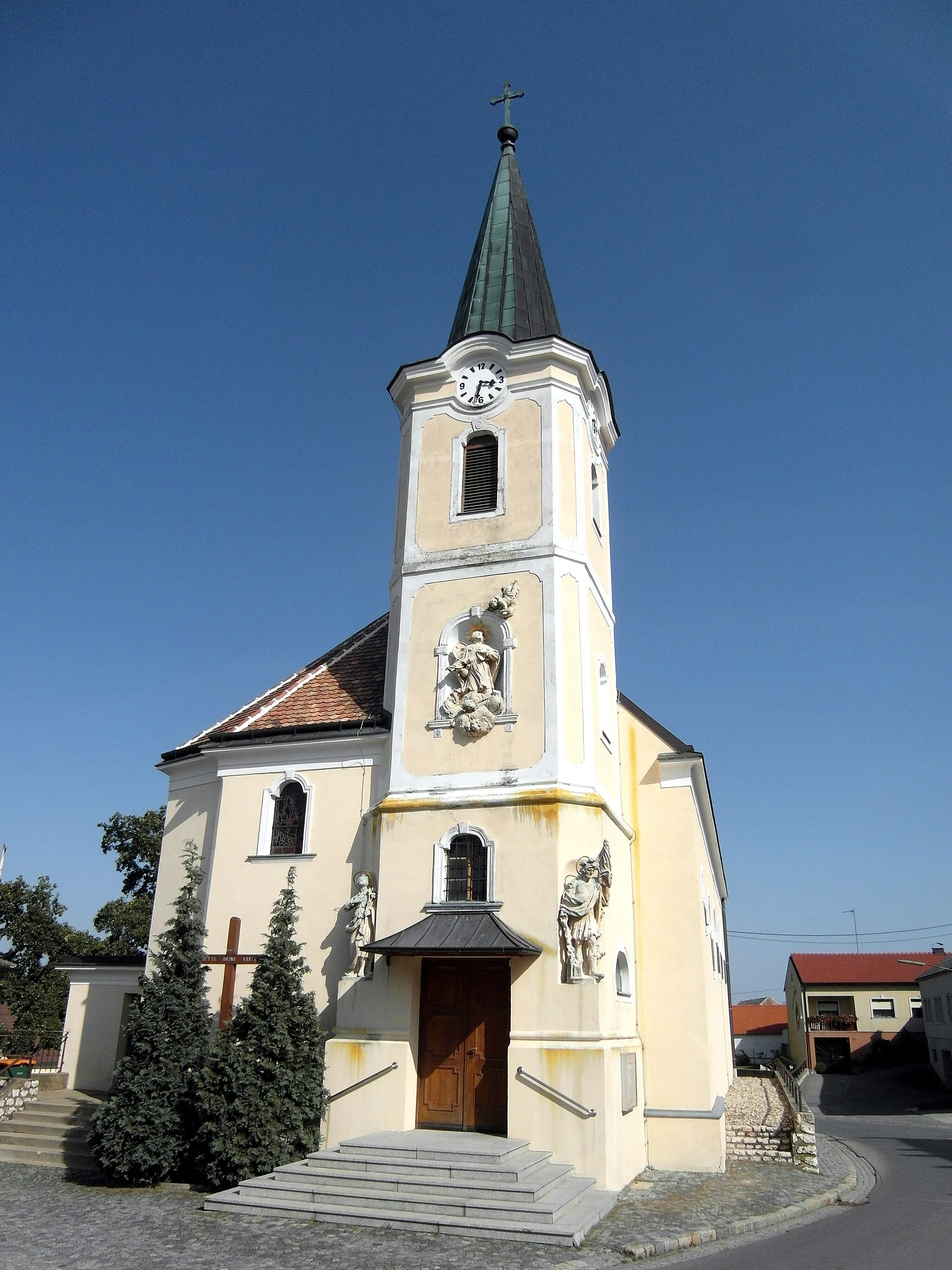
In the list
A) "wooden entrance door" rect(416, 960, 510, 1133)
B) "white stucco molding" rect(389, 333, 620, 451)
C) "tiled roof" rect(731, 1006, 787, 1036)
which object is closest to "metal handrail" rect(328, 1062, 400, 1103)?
"wooden entrance door" rect(416, 960, 510, 1133)

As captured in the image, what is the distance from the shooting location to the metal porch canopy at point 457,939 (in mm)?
13727

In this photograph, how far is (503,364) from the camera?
19.3 meters

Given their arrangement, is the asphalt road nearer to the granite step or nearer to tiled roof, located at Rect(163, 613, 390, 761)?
the granite step

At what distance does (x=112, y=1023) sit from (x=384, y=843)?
28.6 ft

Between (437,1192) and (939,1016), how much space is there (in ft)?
152

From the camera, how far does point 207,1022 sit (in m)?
14.5

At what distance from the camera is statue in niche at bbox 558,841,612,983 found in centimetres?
1405

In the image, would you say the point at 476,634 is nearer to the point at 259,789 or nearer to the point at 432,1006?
the point at 259,789

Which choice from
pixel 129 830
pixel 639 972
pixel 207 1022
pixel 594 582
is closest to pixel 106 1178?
pixel 207 1022

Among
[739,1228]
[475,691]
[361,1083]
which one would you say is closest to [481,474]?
[475,691]

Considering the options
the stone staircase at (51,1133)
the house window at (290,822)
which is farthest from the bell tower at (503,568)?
the stone staircase at (51,1133)

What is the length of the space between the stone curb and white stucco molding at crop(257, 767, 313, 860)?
8646mm

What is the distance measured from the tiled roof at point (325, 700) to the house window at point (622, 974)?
19.3 feet

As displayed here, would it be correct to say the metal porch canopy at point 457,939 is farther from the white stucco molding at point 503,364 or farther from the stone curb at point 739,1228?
the white stucco molding at point 503,364
